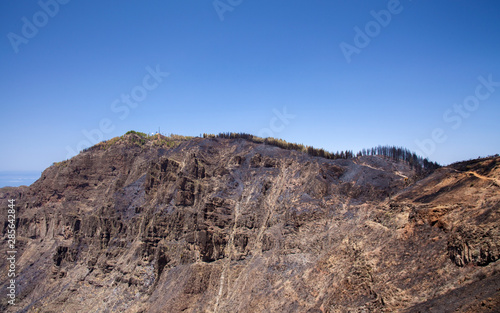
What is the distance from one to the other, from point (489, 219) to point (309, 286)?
60.5ft

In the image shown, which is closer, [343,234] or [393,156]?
[343,234]

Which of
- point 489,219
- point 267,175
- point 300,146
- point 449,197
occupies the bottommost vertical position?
point 489,219

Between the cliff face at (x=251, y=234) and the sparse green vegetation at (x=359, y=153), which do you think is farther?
the sparse green vegetation at (x=359, y=153)

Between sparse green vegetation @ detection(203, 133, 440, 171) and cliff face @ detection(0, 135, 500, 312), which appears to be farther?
sparse green vegetation @ detection(203, 133, 440, 171)

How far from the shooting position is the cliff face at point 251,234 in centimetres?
2973

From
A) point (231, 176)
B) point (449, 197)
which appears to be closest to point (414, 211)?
point (449, 197)

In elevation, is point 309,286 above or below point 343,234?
below

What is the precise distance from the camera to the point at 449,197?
112ft

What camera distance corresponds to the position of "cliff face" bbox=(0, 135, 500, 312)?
29.7 metres

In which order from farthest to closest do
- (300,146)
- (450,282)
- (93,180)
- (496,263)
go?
(93,180), (300,146), (450,282), (496,263)

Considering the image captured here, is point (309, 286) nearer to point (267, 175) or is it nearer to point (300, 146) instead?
point (267, 175)

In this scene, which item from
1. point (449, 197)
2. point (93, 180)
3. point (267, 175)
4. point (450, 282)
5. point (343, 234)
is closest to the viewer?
point (450, 282)

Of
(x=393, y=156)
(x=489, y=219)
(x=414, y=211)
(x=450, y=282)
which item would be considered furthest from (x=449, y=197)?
(x=393, y=156)

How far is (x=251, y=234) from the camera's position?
51250 millimetres
